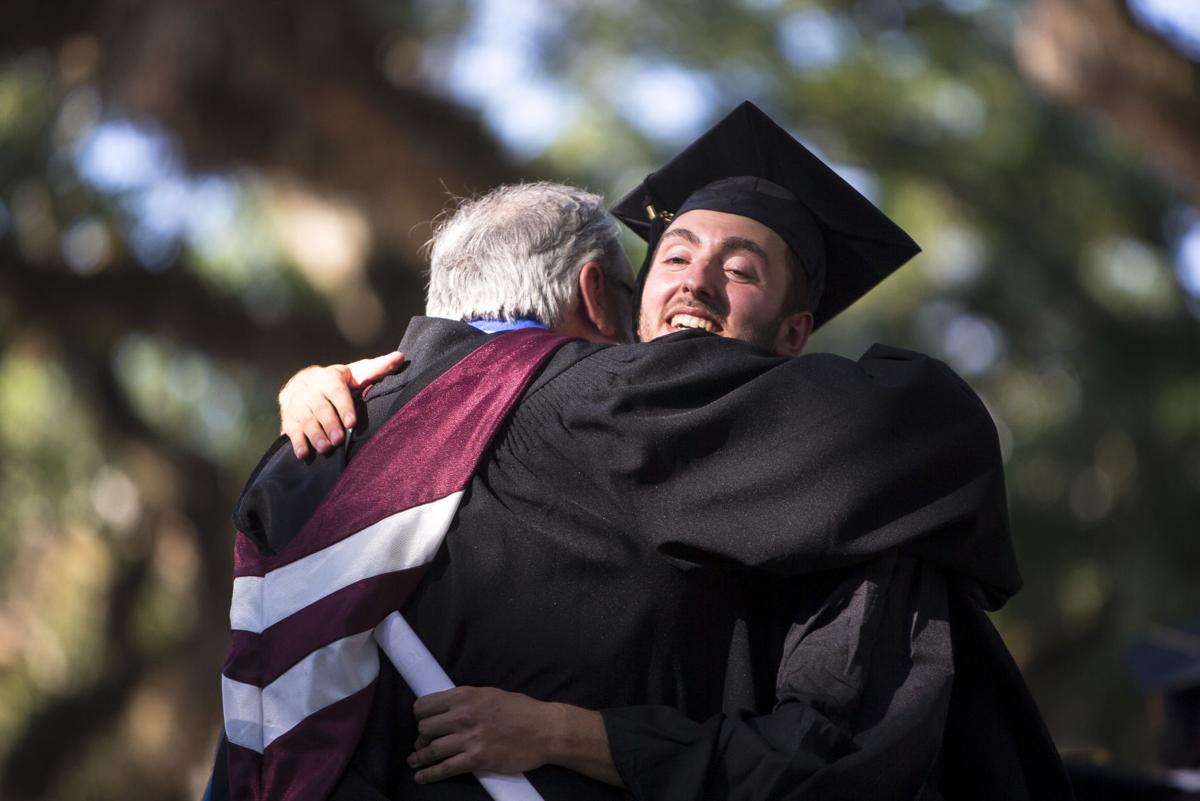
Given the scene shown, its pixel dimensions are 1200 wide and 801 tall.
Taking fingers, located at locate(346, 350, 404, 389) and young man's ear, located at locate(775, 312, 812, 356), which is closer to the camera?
fingers, located at locate(346, 350, 404, 389)

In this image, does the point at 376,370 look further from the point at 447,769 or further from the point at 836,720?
the point at 836,720

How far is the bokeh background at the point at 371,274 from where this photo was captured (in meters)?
9.24

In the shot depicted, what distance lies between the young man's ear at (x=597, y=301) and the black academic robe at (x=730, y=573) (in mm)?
297

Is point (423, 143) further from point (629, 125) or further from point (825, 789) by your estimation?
point (825, 789)

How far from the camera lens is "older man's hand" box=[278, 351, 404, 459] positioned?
8.57 feet

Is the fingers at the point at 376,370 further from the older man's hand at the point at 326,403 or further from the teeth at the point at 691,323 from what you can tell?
the teeth at the point at 691,323

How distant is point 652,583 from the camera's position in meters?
2.39

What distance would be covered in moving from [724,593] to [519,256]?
0.73 metres

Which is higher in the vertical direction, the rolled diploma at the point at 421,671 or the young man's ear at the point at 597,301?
the young man's ear at the point at 597,301

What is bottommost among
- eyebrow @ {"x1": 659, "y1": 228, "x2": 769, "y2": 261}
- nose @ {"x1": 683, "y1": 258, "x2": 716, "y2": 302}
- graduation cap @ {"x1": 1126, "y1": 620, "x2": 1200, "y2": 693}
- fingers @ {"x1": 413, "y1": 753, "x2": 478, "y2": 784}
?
graduation cap @ {"x1": 1126, "y1": 620, "x2": 1200, "y2": 693}

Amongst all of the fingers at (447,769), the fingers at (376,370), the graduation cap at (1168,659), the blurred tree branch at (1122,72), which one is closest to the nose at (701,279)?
the fingers at (376,370)

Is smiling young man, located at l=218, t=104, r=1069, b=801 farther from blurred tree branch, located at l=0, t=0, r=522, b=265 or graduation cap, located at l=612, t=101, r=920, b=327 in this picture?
blurred tree branch, located at l=0, t=0, r=522, b=265

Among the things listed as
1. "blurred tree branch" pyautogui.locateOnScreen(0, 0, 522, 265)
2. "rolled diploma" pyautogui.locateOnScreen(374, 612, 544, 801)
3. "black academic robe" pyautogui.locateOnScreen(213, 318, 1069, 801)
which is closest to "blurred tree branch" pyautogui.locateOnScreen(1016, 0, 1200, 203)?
"blurred tree branch" pyautogui.locateOnScreen(0, 0, 522, 265)

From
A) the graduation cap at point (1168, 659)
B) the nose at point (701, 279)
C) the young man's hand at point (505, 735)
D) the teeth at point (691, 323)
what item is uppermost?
the nose at point (701, 279)
